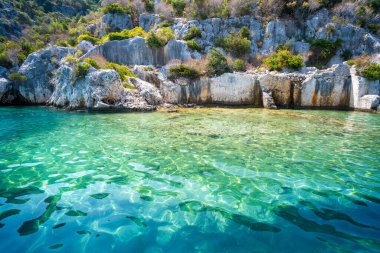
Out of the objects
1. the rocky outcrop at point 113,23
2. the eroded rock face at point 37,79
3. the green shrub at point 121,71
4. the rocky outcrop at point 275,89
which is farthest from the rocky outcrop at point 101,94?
the rocky outcrop at point 113,23

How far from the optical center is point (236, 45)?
86.3 ft

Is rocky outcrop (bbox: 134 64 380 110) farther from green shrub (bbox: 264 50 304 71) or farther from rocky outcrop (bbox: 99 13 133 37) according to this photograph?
rocky outcrop (bbox: 99 13 133 37)

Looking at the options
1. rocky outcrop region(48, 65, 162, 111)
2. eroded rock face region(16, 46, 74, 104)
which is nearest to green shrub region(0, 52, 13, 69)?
eroded rock face region(16, 46, 74, 104)

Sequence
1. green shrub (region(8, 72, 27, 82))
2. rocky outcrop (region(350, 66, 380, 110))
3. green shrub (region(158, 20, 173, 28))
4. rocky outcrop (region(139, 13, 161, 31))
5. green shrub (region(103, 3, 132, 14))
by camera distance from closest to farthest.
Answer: rocky outcrop (region(350, 66, 380, 110))
green shrub (region(8, 72, 27, 82))
green shrub (region(158, 20, 173, 28))
rocky outcrop (region(139, 13, 161, 31))
green shrub (region(103, 3, 132, 14))

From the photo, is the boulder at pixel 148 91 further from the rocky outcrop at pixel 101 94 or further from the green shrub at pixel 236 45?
the green shrub at pixel 236 45

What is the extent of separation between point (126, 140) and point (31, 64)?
19929 mm

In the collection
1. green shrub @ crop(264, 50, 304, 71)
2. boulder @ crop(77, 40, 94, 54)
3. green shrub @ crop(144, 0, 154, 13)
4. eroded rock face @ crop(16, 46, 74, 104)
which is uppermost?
green shrub @ crop(144, 0, 154, 13)

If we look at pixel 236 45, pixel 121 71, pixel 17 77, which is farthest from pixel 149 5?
pixel 17 77

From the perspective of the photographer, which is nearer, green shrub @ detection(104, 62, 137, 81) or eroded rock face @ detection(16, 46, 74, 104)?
green shrub @ detection(104, 62, 137, 81)

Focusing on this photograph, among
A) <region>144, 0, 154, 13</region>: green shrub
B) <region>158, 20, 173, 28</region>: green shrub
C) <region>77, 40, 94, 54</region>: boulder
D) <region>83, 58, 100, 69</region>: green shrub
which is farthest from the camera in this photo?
<region>144, 0, 154, 13</region>: green shrub

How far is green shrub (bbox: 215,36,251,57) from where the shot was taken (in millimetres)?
26031

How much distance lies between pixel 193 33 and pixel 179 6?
23.7 feet

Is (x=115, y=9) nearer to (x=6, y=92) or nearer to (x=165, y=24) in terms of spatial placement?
(x=165, y=24)

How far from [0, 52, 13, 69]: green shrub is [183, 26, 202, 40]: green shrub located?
18730 millimetres
